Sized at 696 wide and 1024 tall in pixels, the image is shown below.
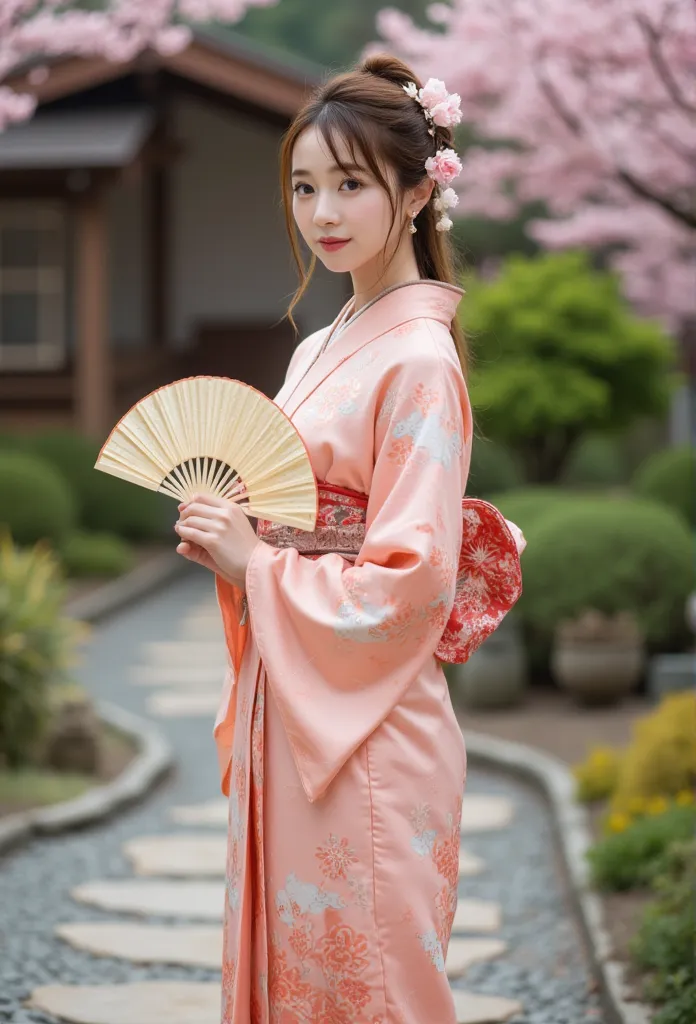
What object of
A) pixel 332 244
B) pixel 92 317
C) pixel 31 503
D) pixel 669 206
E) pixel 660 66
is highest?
pixel 92 317

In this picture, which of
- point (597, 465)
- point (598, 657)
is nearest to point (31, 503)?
point (598, 657)

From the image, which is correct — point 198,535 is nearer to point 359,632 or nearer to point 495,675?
point 359,632

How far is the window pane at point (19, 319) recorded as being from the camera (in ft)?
51.3

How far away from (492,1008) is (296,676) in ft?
5.92

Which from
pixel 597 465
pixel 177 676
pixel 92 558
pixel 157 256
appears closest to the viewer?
pixel 177 676

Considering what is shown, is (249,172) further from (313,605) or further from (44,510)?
(313,605)

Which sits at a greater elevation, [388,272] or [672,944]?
[388,272]

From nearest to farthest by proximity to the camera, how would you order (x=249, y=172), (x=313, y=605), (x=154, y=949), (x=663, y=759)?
(x=313, y=605) → (x=154, y=949) → (x=663, y=759) → (x=249, y=172)

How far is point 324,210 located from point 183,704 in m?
6.32

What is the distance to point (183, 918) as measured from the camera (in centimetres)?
465

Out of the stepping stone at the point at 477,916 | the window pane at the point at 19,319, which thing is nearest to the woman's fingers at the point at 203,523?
the stepping stone at the point at 477,916

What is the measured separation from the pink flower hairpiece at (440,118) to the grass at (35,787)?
4.06 meters

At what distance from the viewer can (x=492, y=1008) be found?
147 inches

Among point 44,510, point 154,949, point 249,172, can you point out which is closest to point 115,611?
point 44,510
